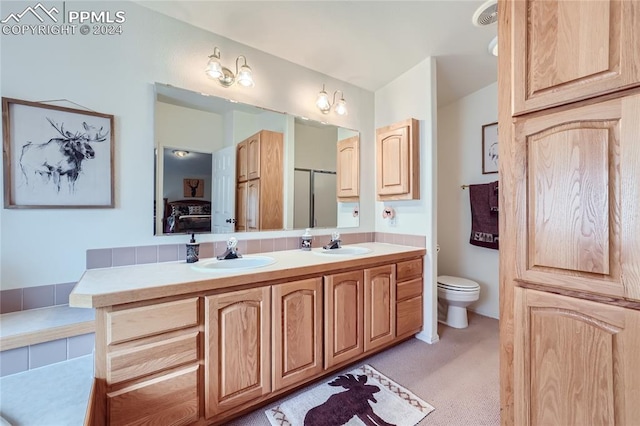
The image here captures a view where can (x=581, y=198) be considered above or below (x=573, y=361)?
above

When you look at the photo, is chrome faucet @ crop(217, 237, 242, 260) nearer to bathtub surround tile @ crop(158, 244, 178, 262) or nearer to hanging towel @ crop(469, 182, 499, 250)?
bathtub surround tile @ crop(158, 244, 178, 262)

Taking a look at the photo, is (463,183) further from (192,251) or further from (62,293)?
(62,293)

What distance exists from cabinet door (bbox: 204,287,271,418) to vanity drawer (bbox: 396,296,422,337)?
1179mm

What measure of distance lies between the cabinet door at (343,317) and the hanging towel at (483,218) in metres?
1.66

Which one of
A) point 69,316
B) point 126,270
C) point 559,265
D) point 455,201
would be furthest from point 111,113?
point 455,201

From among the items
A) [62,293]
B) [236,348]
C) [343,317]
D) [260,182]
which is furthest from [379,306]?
[62,293]

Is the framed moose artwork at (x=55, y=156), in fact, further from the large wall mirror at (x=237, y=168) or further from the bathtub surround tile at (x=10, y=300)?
the bathtub surround tile at (x=10, y=300)

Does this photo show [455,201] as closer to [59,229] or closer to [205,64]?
[205,64]

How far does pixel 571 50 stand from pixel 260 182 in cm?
186

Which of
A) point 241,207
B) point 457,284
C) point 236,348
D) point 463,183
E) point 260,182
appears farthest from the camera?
point 463,183

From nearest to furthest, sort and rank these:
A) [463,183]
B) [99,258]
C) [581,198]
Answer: [581,198] → [99,258] → [463,183]

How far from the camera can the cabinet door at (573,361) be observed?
83 cm

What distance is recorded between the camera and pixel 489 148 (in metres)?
2.87

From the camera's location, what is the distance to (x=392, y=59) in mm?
2326
